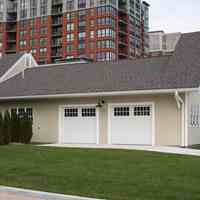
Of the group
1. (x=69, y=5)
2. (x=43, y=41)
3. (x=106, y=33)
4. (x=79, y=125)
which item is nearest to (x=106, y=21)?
(x=106, y=33)

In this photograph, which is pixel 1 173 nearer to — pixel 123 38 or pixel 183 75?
pixel 183 75

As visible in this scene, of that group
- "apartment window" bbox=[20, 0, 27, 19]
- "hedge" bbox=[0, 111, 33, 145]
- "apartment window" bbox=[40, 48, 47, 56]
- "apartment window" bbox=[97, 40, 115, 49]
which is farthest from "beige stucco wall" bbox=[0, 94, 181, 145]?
"apartment window" bbox=[20, 0, 27, 19]

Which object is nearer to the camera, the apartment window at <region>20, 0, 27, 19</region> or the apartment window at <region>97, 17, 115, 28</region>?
the apartment window at <region>97, 17, 115, 28</region>

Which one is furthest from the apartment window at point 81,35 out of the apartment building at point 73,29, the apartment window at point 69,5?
the apartment window at point 69,5

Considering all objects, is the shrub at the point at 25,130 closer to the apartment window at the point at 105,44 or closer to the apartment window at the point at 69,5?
the apartment window at the point at 105,44

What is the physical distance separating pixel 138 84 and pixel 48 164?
815 cm

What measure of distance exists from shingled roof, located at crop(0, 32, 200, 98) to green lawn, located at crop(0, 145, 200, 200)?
5.55 metres

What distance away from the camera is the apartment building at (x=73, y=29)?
308 feet

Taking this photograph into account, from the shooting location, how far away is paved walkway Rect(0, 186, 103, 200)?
6.74m

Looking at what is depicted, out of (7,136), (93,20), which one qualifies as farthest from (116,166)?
(93,20)

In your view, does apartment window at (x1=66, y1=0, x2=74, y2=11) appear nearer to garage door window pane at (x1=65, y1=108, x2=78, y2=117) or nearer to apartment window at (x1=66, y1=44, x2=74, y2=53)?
apartment window at (x1=66, y1=44, x2=74, y2=53)

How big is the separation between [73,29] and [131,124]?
82052 mm

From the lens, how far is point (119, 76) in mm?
19297

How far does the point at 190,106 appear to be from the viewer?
16.6m
